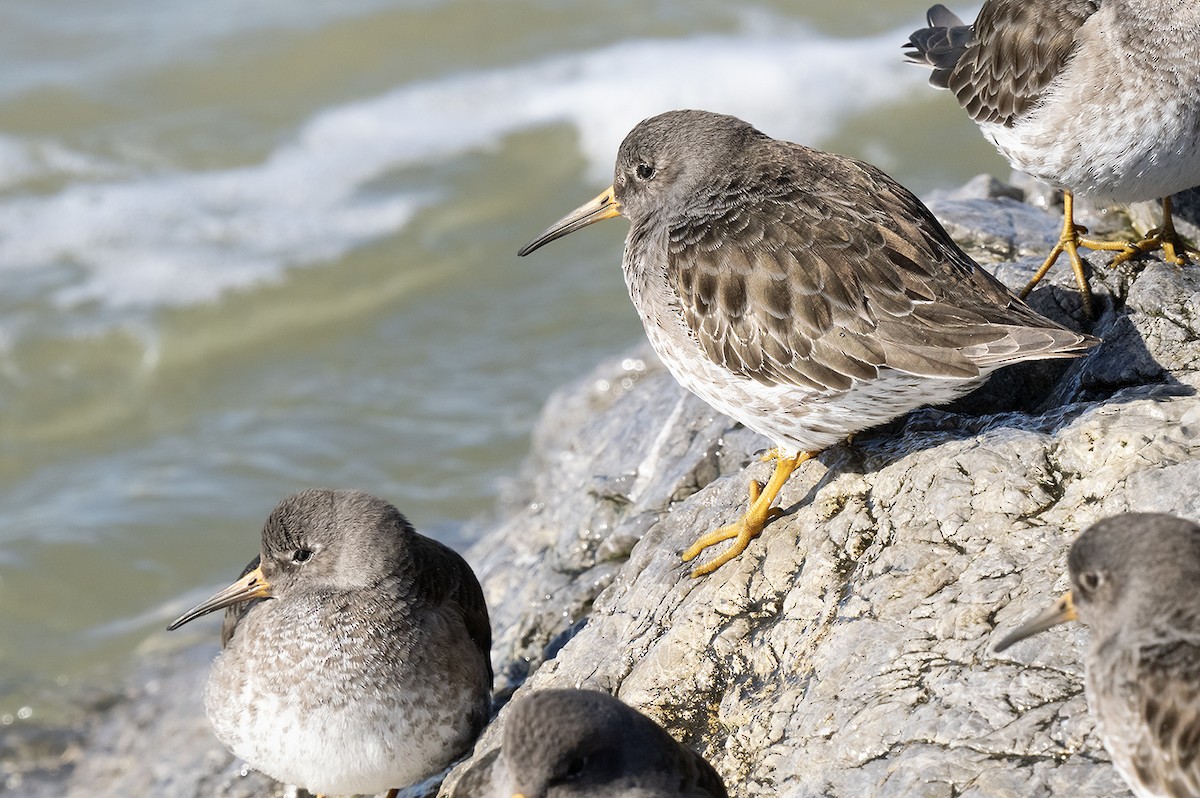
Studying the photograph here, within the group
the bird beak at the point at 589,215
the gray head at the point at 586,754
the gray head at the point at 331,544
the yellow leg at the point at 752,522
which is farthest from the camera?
the bird beak at the point at 589,215

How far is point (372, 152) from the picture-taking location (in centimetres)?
1891

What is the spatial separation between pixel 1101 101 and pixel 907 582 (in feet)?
9.85

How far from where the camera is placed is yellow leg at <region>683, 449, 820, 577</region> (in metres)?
6.45

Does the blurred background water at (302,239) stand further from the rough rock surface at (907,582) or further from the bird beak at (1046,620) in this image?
the bird beak at (1046,620)

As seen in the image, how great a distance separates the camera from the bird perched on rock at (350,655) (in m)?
6.72

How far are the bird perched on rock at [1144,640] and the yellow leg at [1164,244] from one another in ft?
9.24

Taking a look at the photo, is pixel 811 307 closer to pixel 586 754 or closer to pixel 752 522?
pixel 752 522

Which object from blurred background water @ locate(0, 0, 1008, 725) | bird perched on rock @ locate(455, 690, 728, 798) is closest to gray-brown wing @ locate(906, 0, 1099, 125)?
bird perched on rock @ locate(455, 690, 728, 798)

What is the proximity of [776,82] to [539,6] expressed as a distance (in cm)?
444

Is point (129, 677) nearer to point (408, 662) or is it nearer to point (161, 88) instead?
point (408, 662)

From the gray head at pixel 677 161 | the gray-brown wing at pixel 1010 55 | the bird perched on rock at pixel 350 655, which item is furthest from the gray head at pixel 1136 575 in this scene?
the gray-brown wing at pixel 1010 55

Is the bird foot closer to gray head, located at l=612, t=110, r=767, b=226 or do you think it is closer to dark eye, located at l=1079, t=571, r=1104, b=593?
gray head, located at l=612, t=110, r=767, b=226

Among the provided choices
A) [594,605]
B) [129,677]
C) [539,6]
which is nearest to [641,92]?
[539,6]

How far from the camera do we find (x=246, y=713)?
6.89 meters
